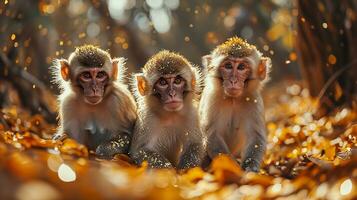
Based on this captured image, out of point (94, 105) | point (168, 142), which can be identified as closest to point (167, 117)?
point (168, 142)

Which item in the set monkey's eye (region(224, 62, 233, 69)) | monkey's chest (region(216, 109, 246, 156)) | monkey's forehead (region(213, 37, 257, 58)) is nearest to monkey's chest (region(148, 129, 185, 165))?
monkey's chest (region(216, 109, 246, 156))

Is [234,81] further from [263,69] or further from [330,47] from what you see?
[330,47]

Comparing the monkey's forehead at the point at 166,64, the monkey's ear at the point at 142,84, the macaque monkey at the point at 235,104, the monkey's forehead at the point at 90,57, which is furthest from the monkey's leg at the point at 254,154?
the monkey's forehead at the point at 90,57

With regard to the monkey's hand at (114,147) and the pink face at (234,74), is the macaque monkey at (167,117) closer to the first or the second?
the monkey's hand at (114,147)

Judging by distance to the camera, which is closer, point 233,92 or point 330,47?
point 233,92

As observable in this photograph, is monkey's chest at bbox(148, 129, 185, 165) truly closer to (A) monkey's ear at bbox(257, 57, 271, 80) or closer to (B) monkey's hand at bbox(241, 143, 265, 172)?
(B) monkey's hand at bbox(241, 143, 265, 172)

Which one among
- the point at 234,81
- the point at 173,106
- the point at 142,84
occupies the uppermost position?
the point at 234,81
